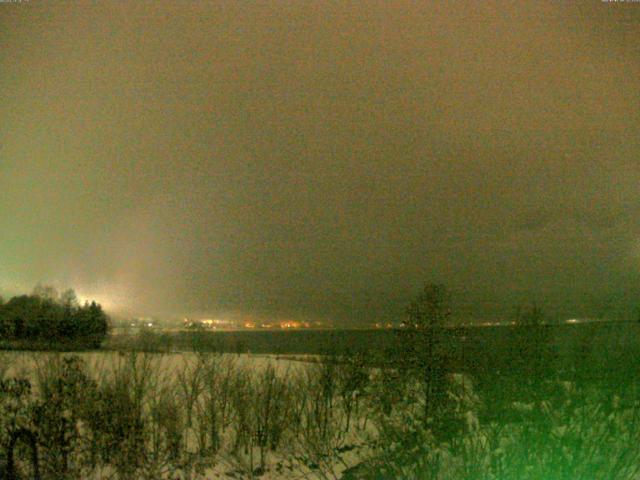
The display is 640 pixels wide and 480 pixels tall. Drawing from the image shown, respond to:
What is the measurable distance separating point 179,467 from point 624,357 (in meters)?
6.68

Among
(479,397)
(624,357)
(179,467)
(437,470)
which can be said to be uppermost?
(624,357)

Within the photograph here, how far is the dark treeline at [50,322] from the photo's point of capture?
18000 millimetres

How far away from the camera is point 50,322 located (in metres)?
21.9

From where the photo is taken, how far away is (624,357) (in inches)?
259

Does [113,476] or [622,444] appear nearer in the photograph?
[622,444]

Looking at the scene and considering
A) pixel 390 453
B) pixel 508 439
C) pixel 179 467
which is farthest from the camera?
pixel 179 467

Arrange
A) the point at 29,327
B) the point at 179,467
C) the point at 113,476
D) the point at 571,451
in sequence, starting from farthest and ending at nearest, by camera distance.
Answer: the point at 29,327 < the point at 179,467 < the point at 113,476 < the point at 571,451

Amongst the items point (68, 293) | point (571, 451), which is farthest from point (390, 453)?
point (68, 293)

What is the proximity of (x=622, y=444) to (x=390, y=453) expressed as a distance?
2.07m

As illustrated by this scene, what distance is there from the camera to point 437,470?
5750 mm

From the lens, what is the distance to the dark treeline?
18.0m

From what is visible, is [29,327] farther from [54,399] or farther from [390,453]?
[390,453]

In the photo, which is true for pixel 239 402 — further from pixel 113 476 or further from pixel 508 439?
pixel 508 439

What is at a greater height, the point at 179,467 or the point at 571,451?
the point at 571,451
